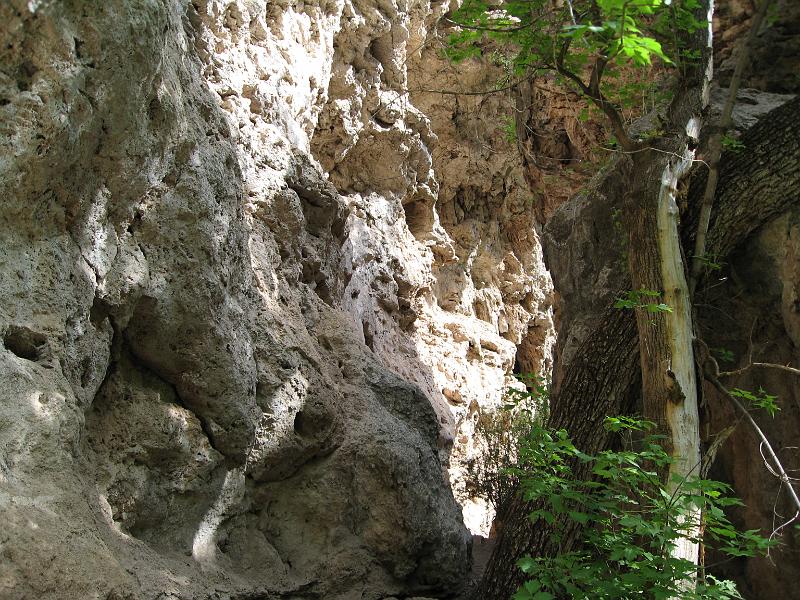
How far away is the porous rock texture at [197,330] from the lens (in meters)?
2.42

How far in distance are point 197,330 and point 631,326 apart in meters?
2.47

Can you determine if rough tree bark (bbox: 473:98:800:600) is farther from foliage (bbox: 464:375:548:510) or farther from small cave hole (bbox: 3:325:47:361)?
foliage (bbox: 464:375:548:510)

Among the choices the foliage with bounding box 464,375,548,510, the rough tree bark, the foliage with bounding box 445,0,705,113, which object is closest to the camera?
the foliage with bounding box 445,0,705,113

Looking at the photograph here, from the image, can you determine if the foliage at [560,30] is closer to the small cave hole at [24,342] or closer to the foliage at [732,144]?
the foliage at [732,144]

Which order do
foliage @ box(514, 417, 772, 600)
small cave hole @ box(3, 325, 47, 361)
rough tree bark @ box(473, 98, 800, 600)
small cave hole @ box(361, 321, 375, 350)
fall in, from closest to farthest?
small cave hole @ box(3, 325, 47, 361) → foliage @ box(514, 417, 772, 600) → rough tree bark @ box(473, 98, 800, 600) → small cave hole @ box(361, 321, 375, 350)

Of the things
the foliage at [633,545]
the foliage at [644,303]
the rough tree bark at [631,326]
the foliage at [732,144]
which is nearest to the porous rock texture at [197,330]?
the rough tree bark at [631,326]

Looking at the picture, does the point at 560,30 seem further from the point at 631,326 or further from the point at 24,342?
the point at 24,342

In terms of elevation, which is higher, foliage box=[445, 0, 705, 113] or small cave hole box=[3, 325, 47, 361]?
foliage box=[445, 0, 705, 113]

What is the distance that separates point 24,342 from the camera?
243 cm

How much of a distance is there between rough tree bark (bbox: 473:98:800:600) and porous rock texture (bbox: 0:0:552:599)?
0.64m

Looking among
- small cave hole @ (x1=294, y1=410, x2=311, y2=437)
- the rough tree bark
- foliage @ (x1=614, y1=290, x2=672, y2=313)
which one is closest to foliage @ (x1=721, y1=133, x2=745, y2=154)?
the rough tree bark

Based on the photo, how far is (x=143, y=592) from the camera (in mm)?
2529

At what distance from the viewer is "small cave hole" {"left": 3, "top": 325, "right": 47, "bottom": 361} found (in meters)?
2.38

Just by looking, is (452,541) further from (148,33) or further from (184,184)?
(148,33)
